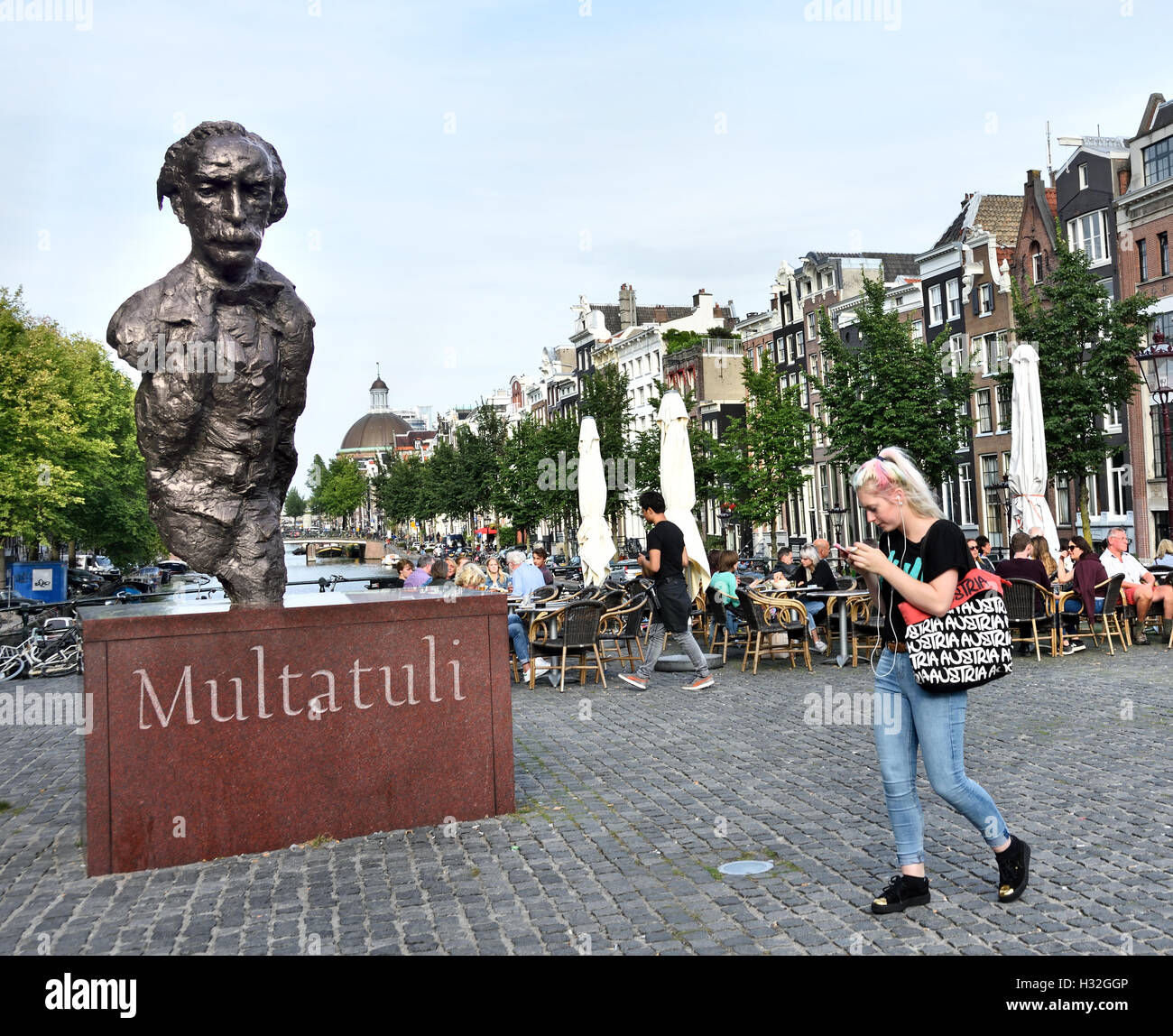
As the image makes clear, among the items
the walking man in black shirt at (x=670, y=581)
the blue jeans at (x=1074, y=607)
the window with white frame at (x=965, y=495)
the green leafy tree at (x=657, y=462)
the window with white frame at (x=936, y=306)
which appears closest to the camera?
the walking man in black shirt at (x=670, y=581)

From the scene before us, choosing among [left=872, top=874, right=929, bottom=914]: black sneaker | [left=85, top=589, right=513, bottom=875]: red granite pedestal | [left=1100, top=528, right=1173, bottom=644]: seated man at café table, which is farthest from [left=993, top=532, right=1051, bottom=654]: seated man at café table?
[left=872, top=874, right=929, bottom=914]: black sneaker

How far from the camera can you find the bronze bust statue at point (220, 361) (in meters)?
6.20

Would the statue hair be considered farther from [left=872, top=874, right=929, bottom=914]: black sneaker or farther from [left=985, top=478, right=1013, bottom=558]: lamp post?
[left=985, top=478, right=1013, bottom=558]: lamp post

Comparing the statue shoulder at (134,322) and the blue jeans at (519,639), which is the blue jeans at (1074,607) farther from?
the statue shoulder at (134,322)

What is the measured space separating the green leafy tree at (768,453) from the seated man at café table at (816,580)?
101ft

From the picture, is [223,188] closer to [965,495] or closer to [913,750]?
[913,750]

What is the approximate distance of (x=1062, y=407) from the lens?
30.4m

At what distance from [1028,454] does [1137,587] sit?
164 inches

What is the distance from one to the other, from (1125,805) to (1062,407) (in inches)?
1028

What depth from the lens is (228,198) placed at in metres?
6.16

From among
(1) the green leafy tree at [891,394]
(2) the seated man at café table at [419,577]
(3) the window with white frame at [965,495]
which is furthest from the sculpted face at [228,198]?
(3) the window with white frame at [965,495]

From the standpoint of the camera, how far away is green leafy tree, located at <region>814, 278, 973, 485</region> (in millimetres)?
35281

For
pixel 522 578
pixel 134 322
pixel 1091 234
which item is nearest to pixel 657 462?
pixel 1091 234
